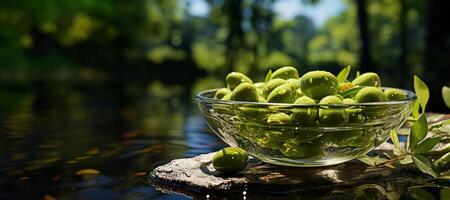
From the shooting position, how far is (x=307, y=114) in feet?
2.93

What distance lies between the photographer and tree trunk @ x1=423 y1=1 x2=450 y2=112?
407 centimetres

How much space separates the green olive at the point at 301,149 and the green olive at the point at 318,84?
10 centimetres

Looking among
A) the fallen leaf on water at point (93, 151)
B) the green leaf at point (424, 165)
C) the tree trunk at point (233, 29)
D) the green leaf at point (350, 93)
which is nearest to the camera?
the green leaf at point (424, 165)

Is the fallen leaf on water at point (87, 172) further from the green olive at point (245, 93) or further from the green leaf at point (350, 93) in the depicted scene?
the green leaf at point (350, 93)

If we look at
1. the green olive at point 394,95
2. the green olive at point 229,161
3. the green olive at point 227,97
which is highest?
the green olive at point 227,97

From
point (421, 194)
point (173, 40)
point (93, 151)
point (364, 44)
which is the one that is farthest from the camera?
point (173, 40)

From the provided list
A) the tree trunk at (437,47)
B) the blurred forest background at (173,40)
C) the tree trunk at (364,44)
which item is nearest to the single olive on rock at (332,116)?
the tree trunk at (437,47)

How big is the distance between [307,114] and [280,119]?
5 cm

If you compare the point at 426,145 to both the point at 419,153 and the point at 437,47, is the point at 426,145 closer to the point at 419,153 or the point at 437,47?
the point at 419,153

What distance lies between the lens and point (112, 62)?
66.8ft

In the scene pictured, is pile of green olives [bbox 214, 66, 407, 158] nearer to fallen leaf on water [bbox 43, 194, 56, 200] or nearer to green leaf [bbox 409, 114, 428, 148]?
green leaf [bbox 409, 114, 428, 148]

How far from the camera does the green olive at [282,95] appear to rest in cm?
94

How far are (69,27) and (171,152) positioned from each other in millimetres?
18349

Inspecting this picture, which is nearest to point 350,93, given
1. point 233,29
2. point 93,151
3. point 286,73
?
point 286,73
